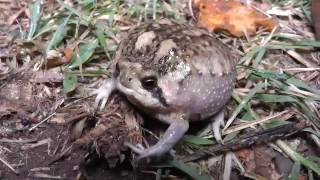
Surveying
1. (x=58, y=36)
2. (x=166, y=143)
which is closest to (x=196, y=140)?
(x=166, y=143)

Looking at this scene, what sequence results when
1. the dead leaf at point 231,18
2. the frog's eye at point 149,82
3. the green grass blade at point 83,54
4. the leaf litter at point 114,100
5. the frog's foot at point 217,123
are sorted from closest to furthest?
the frog's eye at point 149,82
the leaf litter at point 114,100
the frog's foot at point 217,123
the green grass blade at point 83,54
the dead leaf at point 231,18

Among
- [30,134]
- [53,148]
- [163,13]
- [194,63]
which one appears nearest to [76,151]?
[53,148]

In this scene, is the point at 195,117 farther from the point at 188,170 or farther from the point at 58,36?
the point at 58,36

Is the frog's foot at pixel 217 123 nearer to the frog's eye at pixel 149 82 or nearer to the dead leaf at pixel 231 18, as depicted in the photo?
the frog's eye at pixel 149 82

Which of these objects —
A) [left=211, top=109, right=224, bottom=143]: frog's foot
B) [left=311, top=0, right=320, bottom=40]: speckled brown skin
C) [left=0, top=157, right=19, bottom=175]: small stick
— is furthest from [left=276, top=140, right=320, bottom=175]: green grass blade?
[left=0, top=157, right=19, bottom=175]: small stick

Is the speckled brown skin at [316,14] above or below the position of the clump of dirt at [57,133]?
above

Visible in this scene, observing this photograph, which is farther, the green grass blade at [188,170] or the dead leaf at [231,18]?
the dead leaf at [231,18]

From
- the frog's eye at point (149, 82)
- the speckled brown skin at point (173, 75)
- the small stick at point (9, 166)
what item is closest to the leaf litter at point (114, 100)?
the small stick at point (9, 166)
